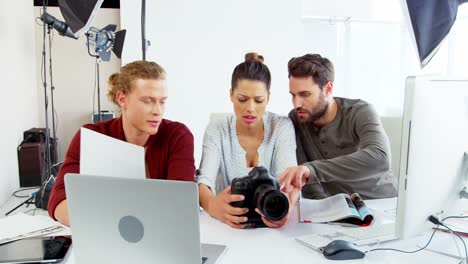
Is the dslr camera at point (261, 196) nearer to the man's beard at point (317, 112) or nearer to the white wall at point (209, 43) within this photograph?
the man's beard at point (317, 112)

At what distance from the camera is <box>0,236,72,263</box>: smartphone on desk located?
41.1 inches

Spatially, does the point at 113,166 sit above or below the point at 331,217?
above

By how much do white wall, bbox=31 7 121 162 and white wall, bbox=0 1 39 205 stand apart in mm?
216

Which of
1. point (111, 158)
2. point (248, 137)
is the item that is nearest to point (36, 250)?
point (111, 158)

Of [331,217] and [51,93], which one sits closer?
[331,217]

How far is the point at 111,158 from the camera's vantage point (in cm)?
102

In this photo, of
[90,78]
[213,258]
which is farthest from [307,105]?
[90,78]

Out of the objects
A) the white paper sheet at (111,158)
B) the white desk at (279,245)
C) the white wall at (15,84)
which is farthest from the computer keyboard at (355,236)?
the white wall at (15,84)

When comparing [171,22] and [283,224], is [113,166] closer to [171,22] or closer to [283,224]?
[283,224]

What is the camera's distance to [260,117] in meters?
1.64

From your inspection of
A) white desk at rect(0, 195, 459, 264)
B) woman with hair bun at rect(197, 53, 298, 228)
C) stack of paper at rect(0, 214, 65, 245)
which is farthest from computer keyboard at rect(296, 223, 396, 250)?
stack of paper at rect(0, 214, 65, 245)

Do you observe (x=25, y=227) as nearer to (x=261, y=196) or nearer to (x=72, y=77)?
(x=261, y=196)

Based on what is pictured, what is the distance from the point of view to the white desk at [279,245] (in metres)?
1.07

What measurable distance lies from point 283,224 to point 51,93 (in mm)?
2727
